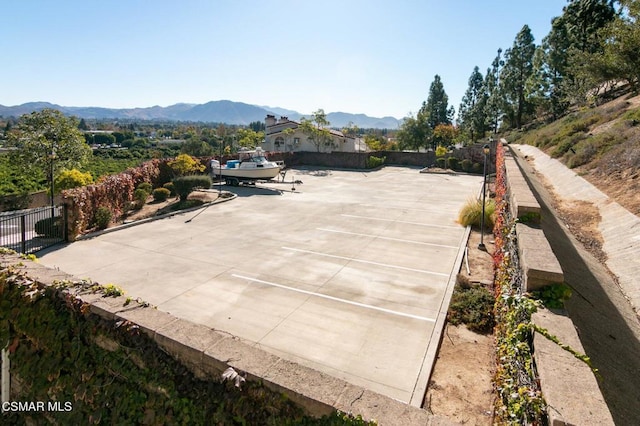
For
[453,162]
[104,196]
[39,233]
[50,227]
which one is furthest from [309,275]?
[453,162]

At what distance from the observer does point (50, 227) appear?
12773 millimetres

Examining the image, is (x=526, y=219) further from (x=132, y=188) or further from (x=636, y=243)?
(x=132, y=188)

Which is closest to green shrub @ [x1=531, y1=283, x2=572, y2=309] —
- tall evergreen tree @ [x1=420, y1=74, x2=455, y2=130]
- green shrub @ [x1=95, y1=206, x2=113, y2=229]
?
green shrub @ [x1=95, y1=206, x2=113, y2=229]

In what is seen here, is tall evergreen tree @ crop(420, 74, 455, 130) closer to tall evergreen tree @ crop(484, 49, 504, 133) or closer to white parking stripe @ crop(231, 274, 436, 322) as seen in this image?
tall evergreen tree @ crop(484, 49, 504, 133)

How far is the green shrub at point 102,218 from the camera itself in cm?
1418

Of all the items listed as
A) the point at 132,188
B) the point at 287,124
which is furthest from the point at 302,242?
the point at 287,124

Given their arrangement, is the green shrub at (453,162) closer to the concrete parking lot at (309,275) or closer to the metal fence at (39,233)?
the concrete parking lot at (309,275)

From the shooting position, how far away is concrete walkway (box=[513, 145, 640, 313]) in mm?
8383

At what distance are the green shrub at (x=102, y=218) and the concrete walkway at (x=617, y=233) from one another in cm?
1654

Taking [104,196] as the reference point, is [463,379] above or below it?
below

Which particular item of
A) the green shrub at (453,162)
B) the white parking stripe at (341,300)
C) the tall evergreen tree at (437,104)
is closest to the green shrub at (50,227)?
the white parking stripe at (341,300)

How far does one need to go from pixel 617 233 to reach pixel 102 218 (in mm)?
17487

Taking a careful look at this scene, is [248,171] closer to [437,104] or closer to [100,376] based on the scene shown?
[100,376]

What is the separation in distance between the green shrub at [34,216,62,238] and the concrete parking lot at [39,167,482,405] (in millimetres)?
880
